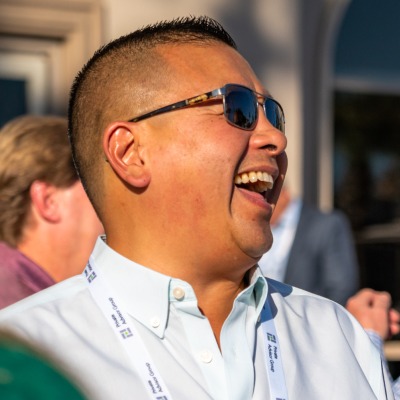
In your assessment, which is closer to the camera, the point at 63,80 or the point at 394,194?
the point at 63,80

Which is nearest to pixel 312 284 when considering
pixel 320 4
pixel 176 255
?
pixel 176 255

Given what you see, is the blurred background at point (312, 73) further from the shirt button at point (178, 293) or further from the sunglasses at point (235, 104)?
the shirt button at point (178, 293)

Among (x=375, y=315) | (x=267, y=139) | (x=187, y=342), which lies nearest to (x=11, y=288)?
(x=187, y=342)

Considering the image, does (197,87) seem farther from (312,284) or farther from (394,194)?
(394,194)

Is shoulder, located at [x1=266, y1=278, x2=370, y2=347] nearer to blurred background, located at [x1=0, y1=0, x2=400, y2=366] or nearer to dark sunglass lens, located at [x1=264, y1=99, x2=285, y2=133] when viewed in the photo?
dark sunglass lens, located at [x1=264, y1=99, x2=285, y2=133]

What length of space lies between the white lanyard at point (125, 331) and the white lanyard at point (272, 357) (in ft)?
0.93

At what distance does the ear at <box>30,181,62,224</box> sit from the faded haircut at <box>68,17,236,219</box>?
64 centimetres

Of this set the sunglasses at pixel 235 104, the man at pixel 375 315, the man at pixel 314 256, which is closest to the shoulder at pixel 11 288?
the sunglasses at pixel 235 104

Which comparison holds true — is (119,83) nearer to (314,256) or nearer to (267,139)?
(267,139)

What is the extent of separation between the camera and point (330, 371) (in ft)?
4.47

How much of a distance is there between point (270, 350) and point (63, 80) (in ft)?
10.9

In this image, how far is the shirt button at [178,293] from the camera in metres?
1.32

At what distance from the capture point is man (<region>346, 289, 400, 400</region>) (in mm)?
1826

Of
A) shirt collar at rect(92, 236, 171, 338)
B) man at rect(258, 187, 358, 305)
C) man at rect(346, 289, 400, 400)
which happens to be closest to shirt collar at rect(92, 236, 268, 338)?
shirt collar at rect(92, 236, 171, 338)
